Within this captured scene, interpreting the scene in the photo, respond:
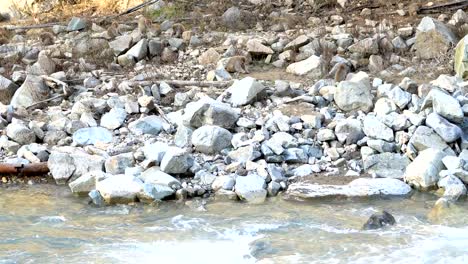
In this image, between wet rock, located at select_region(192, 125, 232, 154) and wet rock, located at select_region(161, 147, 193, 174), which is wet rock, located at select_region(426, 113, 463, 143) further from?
wet rock, located at select_region(161, 147, 193, 174)

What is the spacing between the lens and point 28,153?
8.63 metres

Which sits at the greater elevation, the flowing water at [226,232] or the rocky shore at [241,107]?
the rocky shore at [241,107]

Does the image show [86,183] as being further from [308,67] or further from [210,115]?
[308,67]

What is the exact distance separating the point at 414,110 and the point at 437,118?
570 mm

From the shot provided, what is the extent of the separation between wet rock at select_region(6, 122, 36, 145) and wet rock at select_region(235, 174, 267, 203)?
290 centimetres

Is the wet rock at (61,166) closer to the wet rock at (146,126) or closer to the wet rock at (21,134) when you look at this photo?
the wet rock at (21,134)

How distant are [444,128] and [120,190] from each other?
141 inches

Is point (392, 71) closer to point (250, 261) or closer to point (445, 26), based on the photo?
point (445, 26)

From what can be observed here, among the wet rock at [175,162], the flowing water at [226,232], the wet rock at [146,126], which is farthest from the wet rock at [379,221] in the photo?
the wet rock at [146,126]

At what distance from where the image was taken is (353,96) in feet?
30.4

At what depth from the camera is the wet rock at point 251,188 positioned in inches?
297

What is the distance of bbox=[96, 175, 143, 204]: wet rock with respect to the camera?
24.7 ft

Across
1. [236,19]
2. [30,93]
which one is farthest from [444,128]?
[30,93]

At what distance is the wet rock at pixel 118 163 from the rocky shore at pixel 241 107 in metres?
0.02
